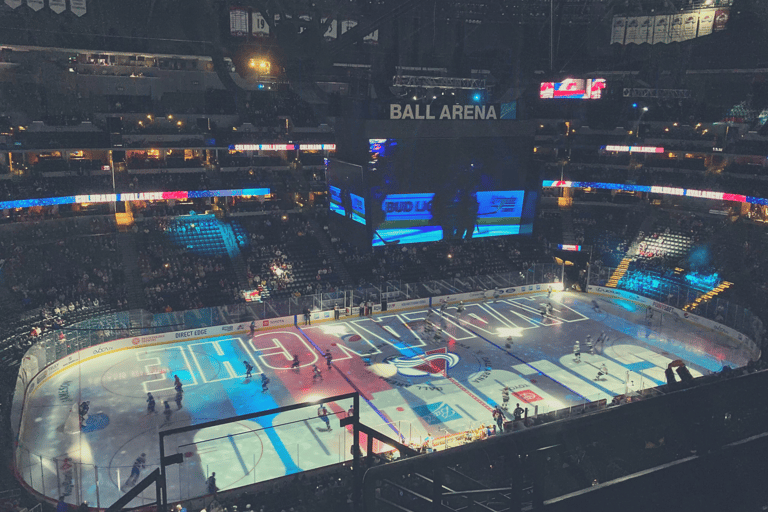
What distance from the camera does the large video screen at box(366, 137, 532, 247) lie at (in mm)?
31734

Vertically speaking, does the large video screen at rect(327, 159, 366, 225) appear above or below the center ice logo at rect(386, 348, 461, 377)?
above

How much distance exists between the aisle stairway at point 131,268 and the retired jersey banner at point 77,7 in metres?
18.6

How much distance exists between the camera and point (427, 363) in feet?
105

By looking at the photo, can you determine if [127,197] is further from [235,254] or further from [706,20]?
[706,20]

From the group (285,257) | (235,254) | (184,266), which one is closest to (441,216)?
(285,257)

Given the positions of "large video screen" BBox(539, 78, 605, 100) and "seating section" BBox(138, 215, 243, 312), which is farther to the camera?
"large video screen" BBox(539, 78, 605, 100)

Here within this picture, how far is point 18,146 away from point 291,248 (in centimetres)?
2072

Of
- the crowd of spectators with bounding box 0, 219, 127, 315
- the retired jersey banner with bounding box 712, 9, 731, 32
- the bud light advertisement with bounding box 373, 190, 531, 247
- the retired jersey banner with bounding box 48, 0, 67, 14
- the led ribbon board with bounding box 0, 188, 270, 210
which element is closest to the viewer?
the bud light advertisement with bounding box 373, 190, 531, 247

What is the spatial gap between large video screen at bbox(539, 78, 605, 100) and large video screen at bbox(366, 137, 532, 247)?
525 inches

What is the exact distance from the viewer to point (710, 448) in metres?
3.51

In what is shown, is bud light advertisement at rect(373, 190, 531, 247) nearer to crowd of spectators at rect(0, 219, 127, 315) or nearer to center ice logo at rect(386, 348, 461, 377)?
center ice logo at rect(386, 348, 461, 377)

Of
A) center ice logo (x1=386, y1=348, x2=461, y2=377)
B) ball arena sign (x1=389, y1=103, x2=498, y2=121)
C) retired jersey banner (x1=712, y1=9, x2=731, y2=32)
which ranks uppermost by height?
retired jersey banner (x1=712, y1=9, x2=731, y2=32)

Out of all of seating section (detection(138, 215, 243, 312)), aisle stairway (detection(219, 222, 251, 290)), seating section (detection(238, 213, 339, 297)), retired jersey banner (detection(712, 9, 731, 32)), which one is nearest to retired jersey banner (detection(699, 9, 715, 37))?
retired jersey banner (detection(712, 9, 731, 32))

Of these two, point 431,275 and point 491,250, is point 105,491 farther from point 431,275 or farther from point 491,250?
point 491,250
